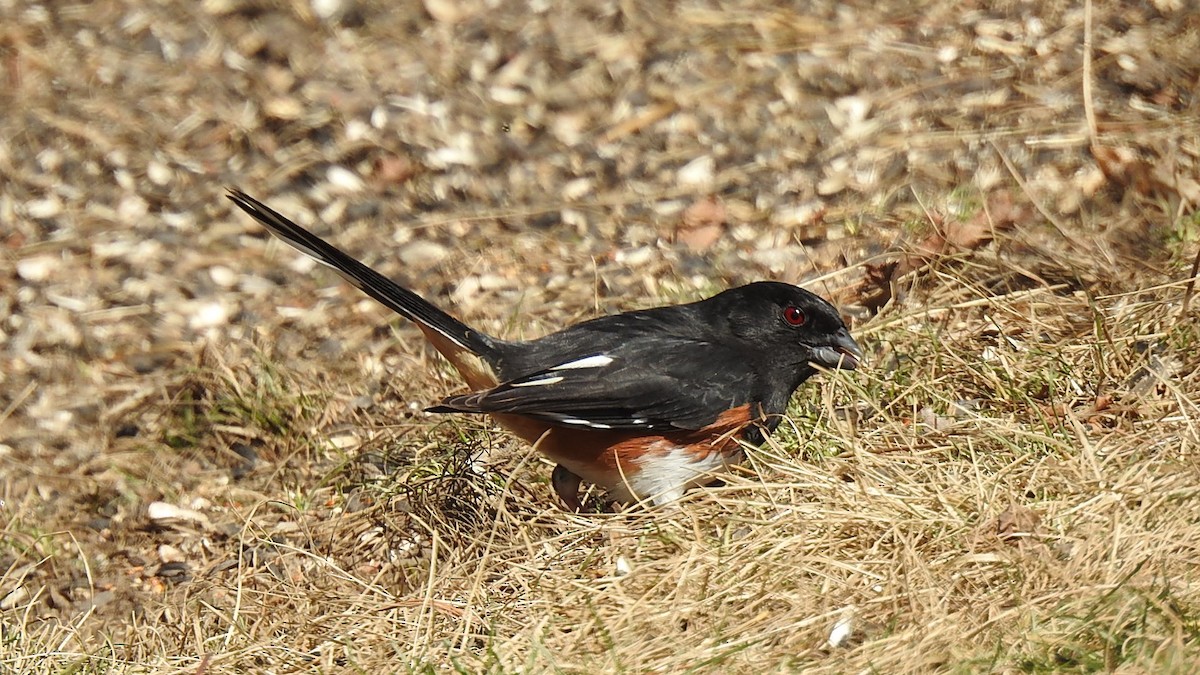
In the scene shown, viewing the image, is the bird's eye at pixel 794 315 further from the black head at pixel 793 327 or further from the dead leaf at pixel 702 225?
the dead leaf at pixel 702 225

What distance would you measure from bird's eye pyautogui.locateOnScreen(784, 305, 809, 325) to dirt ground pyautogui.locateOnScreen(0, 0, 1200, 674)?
0.19 meters

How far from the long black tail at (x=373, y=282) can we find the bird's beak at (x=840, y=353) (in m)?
0.81

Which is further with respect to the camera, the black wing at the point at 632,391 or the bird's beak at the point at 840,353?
the bird's beak at the point at 840,353

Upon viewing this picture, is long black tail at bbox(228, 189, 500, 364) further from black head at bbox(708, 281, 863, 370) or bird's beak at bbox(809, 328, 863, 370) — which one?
bird's beak at bbox(809, 328, 863, 370)

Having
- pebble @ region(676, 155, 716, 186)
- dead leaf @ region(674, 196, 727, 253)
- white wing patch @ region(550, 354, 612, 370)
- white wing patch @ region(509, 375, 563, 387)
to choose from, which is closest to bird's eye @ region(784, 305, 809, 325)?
white wing patch @ region(550, 354, 612, 370)

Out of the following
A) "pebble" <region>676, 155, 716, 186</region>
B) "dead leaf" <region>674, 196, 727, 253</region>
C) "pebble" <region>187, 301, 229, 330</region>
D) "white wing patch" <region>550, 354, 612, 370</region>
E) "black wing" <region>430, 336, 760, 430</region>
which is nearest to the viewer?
"black wing" <region>430, 336, 760, 430</region>

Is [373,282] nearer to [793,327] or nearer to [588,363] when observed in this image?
[588,363]

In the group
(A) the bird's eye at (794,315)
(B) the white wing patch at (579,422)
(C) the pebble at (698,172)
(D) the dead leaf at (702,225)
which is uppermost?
(A) the bird's eye at (794,315)

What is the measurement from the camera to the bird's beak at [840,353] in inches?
138

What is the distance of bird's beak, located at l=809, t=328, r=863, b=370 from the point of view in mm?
3508

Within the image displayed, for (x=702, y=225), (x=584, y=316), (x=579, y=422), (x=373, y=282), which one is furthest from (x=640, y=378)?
(x=702, y=225)

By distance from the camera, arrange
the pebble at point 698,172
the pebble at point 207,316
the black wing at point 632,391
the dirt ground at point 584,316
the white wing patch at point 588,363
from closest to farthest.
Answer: the dirt ground at point 584,316
the black wing at point 632,391
the white wing patch at point 588,363
the pebble at point 207,316
the pebble at point 698,172

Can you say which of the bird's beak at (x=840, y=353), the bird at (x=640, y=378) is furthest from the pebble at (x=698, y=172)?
the bird's beak at (x=840, y=353)

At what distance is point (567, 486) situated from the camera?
3529 millimetres
